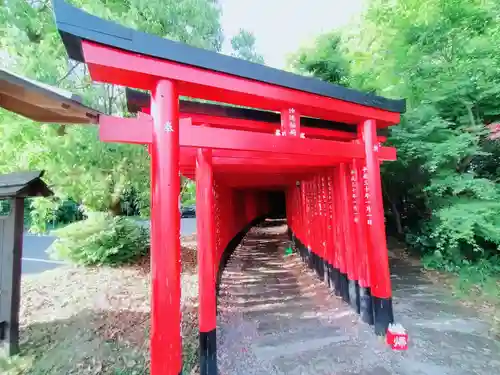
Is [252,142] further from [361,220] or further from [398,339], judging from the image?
[398,339]

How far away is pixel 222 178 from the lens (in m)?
7.28

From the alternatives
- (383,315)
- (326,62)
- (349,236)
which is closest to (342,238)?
(349,236)

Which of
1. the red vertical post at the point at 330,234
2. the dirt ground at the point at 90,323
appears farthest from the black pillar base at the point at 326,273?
the dirt ground at the point at 90,323

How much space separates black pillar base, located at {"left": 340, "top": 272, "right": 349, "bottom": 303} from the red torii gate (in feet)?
0.09

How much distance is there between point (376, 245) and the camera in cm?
424

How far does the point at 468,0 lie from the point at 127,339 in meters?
9.25

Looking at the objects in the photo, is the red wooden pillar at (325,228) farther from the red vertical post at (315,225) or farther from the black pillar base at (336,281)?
the red vertical post at (315,225)

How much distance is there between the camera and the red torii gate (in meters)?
2.45

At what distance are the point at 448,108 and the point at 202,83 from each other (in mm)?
6342

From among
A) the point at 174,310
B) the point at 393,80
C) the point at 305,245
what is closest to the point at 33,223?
the point at 174,310

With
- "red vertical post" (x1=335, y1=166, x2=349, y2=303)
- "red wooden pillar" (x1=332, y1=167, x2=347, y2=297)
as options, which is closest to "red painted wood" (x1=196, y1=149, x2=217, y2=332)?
"red vertical post" (x1=335, y1=166, x2=349, y2=303)

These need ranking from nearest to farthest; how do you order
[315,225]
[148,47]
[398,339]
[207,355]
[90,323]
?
[148,47] < [207,355] < [398,339] < [90,323] < [315,225]

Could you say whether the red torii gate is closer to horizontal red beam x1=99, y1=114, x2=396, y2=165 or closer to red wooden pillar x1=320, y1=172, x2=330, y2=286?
horizontal red beam x1=99, y1=114, x2=396, y2=165

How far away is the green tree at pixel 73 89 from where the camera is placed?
543 cm
